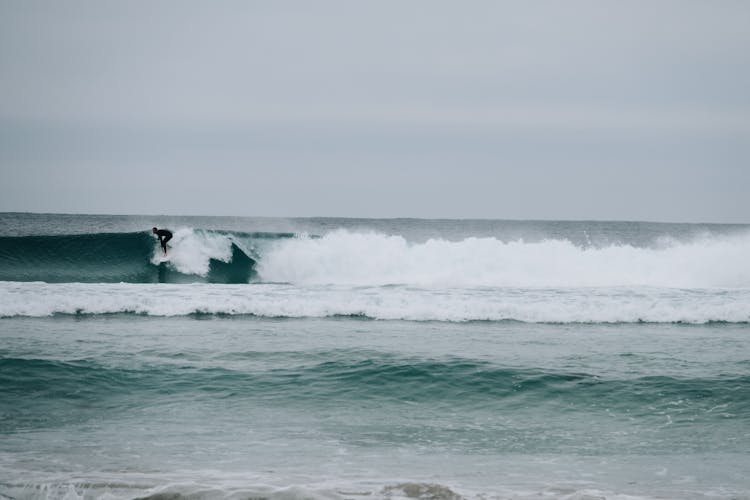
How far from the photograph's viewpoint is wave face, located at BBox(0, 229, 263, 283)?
78.8ft

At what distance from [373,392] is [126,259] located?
691 inches

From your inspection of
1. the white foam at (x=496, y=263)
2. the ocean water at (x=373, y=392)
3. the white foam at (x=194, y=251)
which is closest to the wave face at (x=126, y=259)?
the white foam at (x=194, y=251)

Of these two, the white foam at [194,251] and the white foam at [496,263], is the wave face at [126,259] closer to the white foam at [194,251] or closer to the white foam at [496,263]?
the white foam at [194,251]

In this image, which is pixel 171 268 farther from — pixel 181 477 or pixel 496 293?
pixel 181 477

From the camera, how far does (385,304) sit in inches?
669

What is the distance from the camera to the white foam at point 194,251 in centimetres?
2492

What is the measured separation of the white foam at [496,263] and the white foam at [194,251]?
1.52m

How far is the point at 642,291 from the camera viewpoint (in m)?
19.0

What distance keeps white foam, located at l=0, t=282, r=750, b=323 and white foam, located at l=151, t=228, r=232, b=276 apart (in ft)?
21.4

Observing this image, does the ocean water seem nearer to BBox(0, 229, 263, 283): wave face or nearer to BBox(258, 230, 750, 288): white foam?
BBox(258, 230, 750, 288): white foam

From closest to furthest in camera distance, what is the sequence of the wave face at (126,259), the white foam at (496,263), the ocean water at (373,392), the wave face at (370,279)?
the ocean water at (373,392)
the wave face at (370,279)
the wave face at (126,259)
the white foam at (496,263)

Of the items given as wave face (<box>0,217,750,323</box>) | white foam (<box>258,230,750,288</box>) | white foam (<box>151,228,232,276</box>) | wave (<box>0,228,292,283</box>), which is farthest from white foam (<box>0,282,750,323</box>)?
white foam (<box>151,228,232,276</box>)

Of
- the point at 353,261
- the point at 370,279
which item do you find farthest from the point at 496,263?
the point at 353,261

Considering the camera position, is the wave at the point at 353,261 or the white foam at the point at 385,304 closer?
the white foam at the point at 385,304
